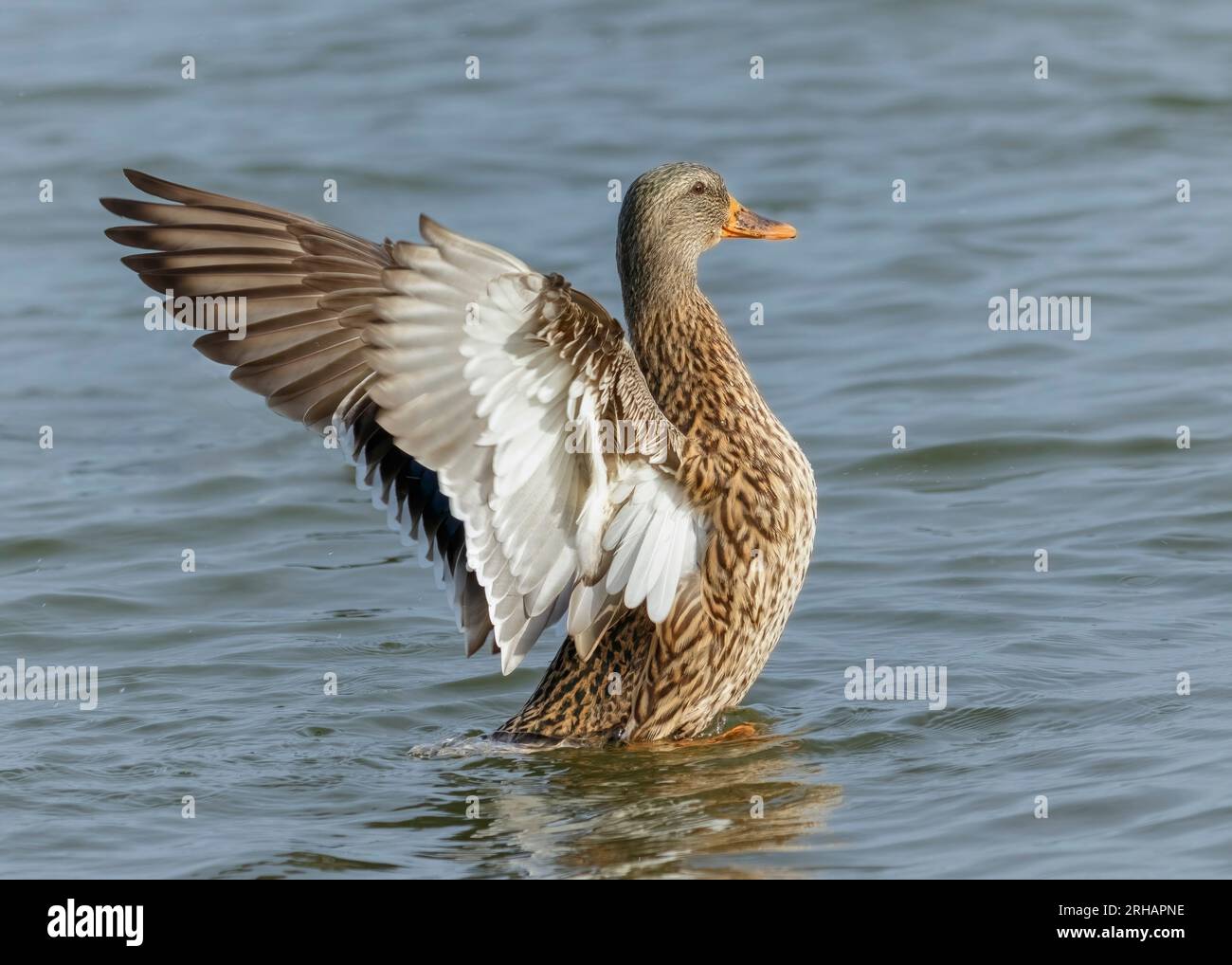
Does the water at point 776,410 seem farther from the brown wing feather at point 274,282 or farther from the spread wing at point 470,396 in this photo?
the brown wing feather at point 274,282

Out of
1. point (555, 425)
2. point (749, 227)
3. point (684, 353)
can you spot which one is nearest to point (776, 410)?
point (749, 227)

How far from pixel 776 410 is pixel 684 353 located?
3782 millimetres

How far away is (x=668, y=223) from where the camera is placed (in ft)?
21.6

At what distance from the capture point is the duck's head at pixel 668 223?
653 centimetres

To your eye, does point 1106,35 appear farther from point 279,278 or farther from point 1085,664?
point 279,278

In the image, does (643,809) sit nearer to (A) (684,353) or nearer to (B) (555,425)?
(B) (555,425)

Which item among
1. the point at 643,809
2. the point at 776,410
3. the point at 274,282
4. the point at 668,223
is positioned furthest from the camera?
the point at 776,410

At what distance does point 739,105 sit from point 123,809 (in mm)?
9913

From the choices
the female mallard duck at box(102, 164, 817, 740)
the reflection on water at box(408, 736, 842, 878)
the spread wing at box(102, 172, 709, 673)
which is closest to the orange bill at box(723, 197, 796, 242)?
the female mallard duck at box(102, 164, 817, 740)

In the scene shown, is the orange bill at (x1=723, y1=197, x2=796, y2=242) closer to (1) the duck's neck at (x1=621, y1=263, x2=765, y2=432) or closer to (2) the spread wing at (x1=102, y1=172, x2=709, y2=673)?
(1) the duck's neck at (x1=621, y1=263, x2=765, y2=432)

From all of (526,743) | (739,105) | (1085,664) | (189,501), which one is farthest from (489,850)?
(739,105)

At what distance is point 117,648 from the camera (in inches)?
308

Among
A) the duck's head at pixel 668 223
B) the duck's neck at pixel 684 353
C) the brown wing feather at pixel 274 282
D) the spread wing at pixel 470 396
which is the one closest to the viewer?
the spread wing at pixel 470 396

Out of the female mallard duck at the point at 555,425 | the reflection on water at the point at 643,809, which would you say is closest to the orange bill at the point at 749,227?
the female mallard duck at the point at 555,425
